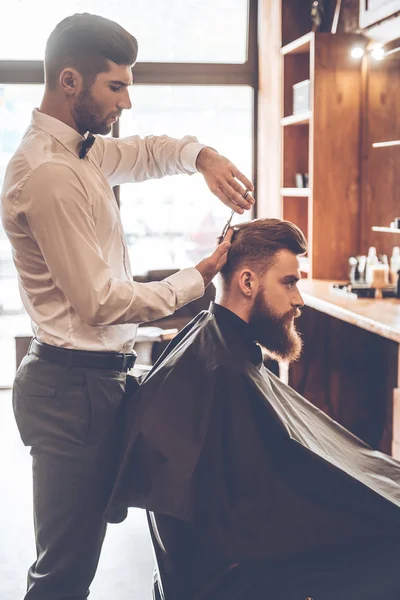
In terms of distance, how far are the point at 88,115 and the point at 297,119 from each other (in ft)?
11.2

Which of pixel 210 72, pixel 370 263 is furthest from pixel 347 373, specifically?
pixel 210 72

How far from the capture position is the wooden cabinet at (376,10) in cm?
370

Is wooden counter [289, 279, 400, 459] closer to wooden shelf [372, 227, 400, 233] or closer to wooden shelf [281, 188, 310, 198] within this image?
wooden shelf [372, 227, 400, 233]

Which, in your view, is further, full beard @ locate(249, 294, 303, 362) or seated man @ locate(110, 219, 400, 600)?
full beard @ locate(249, 294, 303, 362)

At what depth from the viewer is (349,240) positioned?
473cm

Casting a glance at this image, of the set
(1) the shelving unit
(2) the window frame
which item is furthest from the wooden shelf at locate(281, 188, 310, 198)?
(2) the window frame

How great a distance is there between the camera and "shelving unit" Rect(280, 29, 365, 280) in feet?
14.9

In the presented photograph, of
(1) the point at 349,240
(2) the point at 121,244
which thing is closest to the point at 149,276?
(1) the point at 349,240

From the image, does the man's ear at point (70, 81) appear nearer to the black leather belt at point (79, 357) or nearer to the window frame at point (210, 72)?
the black leather belt at point (79, 357)

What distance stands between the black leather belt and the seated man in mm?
129

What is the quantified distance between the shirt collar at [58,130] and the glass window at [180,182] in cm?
407

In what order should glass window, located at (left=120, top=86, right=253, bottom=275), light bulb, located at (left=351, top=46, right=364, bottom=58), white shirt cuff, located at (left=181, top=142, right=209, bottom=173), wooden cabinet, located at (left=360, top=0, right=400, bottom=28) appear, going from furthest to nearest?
glass window, located at (left=120, top=86, right=253, bottom=275)
light bulb, located at (left=351, top=46, right=364, bottom=58)
wooden cabinet, located at (left=360, top=0, right=400, bottom=28)
white shirt cuff, located at (left=181, top=142, right=209, bottom=173)

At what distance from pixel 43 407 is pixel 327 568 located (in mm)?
745

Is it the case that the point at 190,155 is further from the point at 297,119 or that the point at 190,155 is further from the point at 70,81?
the point at 297,119
